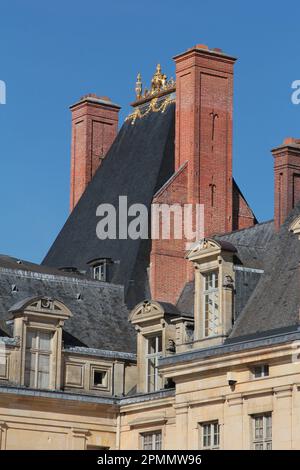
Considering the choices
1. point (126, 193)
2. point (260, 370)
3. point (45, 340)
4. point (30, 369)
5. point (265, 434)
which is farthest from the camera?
point (126, 193)

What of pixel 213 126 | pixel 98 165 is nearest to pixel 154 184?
pixel 213 126

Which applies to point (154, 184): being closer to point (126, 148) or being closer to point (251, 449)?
point (126, 148)

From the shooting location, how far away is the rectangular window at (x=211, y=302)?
4522 centimetres

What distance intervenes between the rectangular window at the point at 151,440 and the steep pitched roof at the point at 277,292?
3761 millimetres

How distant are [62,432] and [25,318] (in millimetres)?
Answer: 2877

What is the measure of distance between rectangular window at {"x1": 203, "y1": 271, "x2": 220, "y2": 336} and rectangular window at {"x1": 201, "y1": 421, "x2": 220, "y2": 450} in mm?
2192

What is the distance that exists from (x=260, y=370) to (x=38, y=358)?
6.57 m

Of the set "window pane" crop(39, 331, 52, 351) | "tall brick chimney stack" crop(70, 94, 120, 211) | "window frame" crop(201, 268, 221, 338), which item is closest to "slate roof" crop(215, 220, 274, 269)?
"window frame" crop(201, 268, 221, 338)

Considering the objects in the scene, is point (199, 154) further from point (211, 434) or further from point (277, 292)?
point (211, 434)

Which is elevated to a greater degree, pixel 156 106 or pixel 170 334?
pixel 156 106

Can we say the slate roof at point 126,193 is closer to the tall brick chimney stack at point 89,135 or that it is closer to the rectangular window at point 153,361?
the tall brick chimney stack at point 89,135

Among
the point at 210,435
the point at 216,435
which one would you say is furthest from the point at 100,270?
the point at 216,435

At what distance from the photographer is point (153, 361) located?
156 ft

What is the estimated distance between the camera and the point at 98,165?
57094 millimetres
